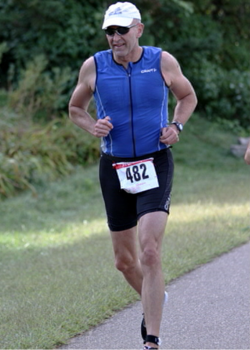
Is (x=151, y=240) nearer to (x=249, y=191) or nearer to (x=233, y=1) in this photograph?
(x=249, y=191)

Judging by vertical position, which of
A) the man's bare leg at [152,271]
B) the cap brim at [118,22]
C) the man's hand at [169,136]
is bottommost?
the man's bare leg at [152,271]

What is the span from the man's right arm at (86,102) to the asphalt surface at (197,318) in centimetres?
151

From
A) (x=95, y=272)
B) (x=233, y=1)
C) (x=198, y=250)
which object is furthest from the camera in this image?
(x=233, y=1)

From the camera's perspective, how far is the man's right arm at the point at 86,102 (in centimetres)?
499

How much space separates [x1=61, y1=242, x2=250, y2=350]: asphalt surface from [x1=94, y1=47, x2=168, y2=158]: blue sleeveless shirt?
1373mm

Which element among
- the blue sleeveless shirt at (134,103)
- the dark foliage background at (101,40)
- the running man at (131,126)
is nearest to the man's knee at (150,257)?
the running man at (131,126)

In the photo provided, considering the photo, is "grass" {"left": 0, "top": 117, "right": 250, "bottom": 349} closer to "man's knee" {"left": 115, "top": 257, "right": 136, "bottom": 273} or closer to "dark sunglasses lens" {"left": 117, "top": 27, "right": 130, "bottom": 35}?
"man's knee" {"left": 115, "top": 257, "right": 136, "bottom": 273}

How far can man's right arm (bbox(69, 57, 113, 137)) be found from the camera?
4992mm

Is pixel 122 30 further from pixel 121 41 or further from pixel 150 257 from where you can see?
pixel 150 257

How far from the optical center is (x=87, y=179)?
44.8 ft

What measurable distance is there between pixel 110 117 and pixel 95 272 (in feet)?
8.62

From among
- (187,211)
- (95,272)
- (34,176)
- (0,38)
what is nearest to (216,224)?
(187,211)

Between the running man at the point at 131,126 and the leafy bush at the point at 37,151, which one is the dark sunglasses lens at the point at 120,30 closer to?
the running man at the point at 131,126

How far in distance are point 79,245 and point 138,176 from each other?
4.12 metres
